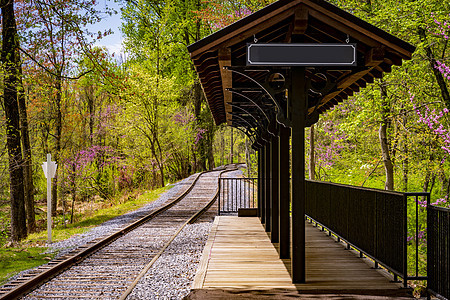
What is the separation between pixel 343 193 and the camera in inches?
291

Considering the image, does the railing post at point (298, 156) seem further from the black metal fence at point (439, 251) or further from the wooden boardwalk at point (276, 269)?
the black metal fence at point (439, 251)

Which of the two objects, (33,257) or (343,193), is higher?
(343,193)

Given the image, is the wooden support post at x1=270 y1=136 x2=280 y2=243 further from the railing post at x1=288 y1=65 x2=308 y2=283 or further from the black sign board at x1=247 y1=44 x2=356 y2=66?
the black sign board at x1=247 y1=44 x2=356 y2=66

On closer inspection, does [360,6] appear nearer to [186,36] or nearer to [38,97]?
[38,97]

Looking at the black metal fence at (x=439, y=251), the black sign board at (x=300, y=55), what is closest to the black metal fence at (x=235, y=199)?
the black sign board at (x=300, y=55)

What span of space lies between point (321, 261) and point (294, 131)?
240 cm

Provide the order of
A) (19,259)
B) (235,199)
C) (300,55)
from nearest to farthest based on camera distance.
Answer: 1. (300,55)
2. (19,259)
3. (235,199)

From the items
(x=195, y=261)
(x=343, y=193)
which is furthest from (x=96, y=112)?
(x=343, y=193)

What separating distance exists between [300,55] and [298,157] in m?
1.26

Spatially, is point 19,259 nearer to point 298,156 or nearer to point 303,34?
point 298,156

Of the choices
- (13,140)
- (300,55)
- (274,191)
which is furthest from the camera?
(13,140)

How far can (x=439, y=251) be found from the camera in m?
4.59

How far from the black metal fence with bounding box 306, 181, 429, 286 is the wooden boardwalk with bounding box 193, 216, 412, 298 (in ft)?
0.84

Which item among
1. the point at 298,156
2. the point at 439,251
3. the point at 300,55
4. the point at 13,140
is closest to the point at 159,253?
the point at 298,156
